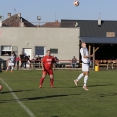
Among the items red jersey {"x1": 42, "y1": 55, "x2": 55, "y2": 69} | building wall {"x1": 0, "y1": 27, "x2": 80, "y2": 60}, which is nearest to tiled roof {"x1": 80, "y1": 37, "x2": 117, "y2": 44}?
building wall {"x1": 0, "y1": 27, "x2": 80, "y2": 60}

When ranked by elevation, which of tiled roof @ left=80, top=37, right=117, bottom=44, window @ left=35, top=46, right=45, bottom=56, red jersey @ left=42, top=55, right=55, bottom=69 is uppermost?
tiled roof @ left=80, top=37, right=117, bottom=44

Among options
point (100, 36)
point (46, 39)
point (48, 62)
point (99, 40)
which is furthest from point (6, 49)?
point (48, 62)

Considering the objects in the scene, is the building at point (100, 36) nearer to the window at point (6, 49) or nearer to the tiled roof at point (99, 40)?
the tiled roof at point (99, 40)

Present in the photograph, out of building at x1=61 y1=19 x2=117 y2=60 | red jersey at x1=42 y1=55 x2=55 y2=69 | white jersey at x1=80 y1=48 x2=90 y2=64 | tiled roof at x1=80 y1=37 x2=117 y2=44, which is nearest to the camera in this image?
white jersey at x1=80 y1=48 x2=90 y2=64

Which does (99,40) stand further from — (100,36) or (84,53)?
(84,53)

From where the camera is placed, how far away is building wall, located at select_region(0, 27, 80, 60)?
51.8m

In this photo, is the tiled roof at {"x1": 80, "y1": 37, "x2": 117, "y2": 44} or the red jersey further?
the tiled roof at {"x1": 80, "y1": 37, "x2": 117, "y2": 44}

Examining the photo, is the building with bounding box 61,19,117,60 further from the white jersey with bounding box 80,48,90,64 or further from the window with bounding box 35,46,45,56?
the white jersey with bounding box 80,48,90,64

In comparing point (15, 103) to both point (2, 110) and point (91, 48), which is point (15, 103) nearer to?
point (2, 110)

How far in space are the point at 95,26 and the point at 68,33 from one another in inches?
371

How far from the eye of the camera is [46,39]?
172 ft

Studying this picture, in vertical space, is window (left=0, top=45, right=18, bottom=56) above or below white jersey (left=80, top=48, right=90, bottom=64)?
above

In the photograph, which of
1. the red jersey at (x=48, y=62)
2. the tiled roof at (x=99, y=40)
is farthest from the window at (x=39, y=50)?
the red jersey at (x=48, y=62)

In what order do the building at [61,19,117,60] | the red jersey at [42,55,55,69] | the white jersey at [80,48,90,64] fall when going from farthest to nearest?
the building at [61,19,117,60] < the red jersey at [42,55,55,69] < the white jersey at [80,48,90,64]
